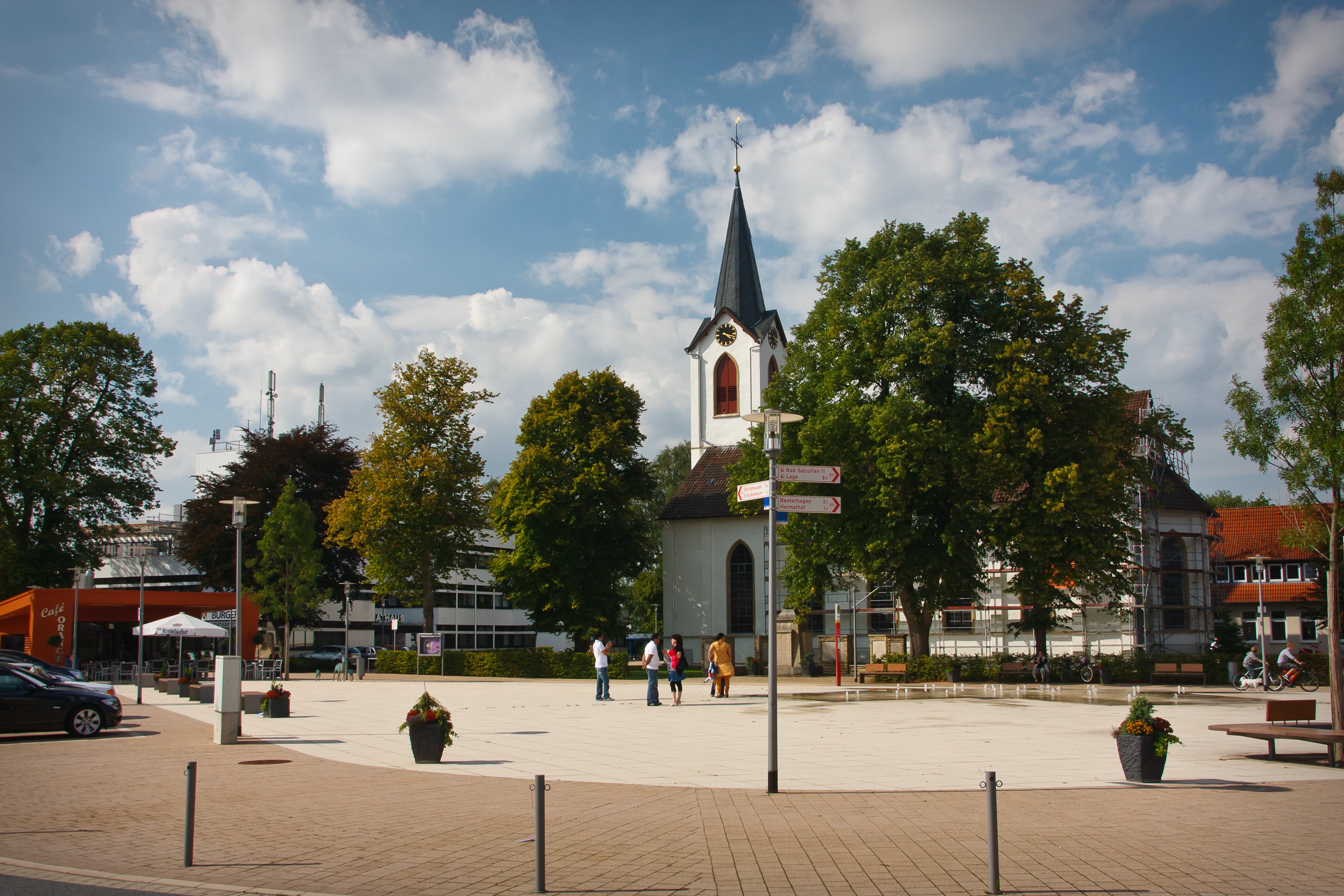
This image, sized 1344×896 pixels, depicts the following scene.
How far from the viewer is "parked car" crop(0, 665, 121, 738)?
18.5 m

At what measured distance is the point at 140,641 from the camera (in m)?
31.8

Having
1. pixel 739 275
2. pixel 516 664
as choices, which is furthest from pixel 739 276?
pixel 516 664

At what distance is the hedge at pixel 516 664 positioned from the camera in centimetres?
4328

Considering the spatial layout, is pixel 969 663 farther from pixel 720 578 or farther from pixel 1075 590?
pixel 720 578

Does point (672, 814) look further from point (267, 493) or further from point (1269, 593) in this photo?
point (1269, 593)

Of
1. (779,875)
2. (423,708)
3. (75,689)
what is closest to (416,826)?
(779,875)

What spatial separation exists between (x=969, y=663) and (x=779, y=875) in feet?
96.4

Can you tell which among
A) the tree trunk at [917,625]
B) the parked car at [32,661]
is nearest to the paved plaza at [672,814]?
the parked car at [32,661]

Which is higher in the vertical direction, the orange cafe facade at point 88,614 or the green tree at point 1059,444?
the green tree at point 1059,444

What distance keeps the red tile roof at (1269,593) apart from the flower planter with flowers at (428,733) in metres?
53.4

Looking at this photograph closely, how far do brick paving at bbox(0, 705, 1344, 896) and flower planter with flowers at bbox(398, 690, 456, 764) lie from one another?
97 centimetres

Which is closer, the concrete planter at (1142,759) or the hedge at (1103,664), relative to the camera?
the concrete planter at (1142,759)

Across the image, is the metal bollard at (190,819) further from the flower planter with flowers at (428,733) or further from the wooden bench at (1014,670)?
the wooden bench at (1014,670)

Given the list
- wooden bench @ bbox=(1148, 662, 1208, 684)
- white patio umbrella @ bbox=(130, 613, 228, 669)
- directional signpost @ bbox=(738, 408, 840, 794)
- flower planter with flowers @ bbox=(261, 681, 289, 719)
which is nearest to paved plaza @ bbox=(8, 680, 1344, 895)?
directional signpost @ bbox=(738, 408, 840, 794)
